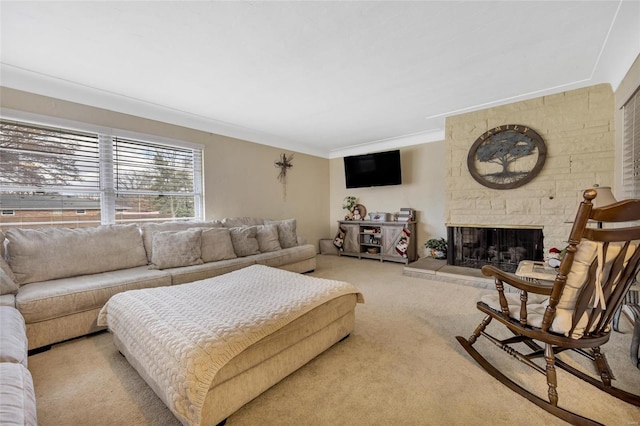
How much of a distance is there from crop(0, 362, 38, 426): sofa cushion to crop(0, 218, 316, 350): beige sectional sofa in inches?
43.5

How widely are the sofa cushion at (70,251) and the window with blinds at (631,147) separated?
483cm

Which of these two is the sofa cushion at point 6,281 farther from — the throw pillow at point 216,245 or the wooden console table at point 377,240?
the wooden console table at point 377,240

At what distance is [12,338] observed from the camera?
139 cm

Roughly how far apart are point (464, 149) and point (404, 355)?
323cm

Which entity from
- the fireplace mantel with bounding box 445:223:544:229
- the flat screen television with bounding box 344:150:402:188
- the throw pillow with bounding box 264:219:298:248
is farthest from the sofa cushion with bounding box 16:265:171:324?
the flat screen television with bounding box 344:150:402:188

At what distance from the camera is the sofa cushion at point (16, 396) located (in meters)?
0.88

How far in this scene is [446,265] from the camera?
419cm

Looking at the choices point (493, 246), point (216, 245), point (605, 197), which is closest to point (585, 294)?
point (605, 197)

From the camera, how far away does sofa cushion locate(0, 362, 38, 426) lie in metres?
0.88

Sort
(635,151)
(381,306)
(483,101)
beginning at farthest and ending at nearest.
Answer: (483,101)
(381,306)
(635,151)

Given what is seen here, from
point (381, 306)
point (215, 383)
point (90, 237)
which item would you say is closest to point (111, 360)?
point (215, 383)

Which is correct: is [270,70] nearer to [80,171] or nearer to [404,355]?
[80,171]

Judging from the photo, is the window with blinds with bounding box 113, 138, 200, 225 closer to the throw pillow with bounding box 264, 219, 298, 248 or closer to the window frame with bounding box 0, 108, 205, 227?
the window frame with bounding box 0, 108, 205, 227

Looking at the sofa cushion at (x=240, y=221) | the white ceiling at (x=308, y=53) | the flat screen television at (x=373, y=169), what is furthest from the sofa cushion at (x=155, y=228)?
the flat screen television at (x=373, y=169)
